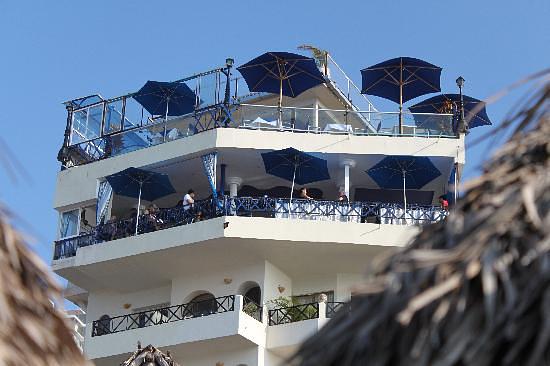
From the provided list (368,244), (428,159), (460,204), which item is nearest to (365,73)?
(428,159)

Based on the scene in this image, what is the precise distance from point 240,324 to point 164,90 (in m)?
9.01

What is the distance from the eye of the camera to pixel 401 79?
133 ft

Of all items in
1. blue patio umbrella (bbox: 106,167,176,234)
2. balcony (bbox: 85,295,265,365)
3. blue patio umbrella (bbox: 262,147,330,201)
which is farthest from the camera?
blue patio umbrella (bbox: 106,167,176,234)

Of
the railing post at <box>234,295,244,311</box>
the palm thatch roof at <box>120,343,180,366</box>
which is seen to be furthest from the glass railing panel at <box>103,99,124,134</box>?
the palm thatch roof at <box>120,343,180,366</box>

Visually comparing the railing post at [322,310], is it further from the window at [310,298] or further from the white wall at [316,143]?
the white wall at [316,143]

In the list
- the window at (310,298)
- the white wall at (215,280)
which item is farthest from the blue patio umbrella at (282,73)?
the window at (310,298)

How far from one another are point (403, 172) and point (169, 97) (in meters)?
7.74

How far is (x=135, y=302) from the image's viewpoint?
3947 cm

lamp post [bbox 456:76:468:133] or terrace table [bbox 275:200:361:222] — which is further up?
lamp post [bbox 456:76:468:133]

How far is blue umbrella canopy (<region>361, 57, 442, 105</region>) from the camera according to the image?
40.2 meters

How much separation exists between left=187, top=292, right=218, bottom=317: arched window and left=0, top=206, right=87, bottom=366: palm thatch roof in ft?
93.7

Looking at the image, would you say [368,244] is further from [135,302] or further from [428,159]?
[135,302]

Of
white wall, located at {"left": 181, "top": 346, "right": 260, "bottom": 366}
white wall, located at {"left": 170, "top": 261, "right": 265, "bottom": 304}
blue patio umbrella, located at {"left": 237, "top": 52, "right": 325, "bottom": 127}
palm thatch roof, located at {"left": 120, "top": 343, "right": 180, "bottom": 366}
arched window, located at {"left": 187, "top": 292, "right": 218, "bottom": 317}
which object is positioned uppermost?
blue patio umbrella, located at {"left": 237, "top": 52, "right": 325, "bottom": 127}

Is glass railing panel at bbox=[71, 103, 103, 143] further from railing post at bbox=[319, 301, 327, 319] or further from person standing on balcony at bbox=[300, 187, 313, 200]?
railing post at bbox=[319, 301, 327, 319]
